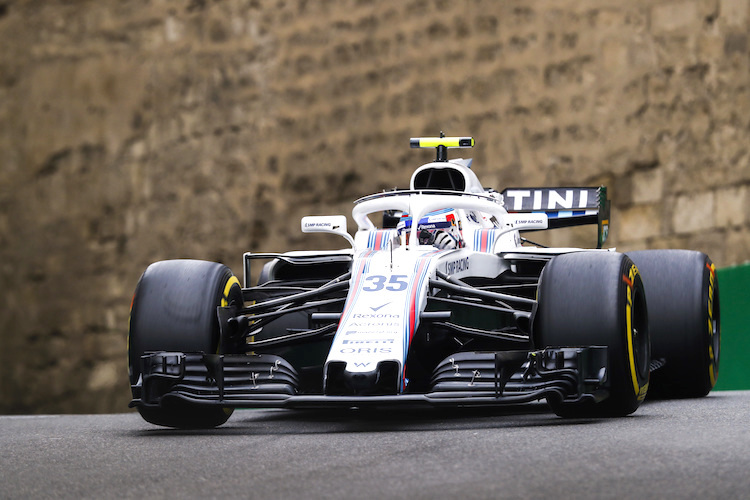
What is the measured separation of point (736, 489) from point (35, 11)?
18.9m

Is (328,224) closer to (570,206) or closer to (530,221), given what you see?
(530,221)

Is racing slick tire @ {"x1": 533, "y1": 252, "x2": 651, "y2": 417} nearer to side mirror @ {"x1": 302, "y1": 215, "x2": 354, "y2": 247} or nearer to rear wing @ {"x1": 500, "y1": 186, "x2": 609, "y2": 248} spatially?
side mirror @ {"x1": 302, "y1": 215, "x2": 354, "y2": 247}

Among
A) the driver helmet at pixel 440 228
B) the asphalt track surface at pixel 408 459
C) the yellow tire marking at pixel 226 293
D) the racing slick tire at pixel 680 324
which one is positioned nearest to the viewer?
the asphalt track surface at pixel 408 459

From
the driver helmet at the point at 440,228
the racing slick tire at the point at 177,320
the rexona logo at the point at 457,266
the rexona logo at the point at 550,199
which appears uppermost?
the rexona logo at the point at 550,199

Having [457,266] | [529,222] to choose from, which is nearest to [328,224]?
[457,266]

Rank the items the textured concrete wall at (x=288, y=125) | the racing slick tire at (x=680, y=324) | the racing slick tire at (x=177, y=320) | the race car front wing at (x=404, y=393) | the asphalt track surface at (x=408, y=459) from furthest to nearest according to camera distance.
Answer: the textured concrete wall at (x=288, y=125)
the racing slick tire at (x=680, y=324)
the racing slick tire at (x=177, y=320)
the race car front wing at (x=404, y=393)
the asphalt track surface at (x=408, y=459)

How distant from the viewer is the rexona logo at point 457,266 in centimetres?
697

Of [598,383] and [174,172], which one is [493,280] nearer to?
[598,383]

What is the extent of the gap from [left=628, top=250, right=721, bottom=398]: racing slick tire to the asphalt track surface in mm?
1288

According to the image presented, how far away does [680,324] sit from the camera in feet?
25.3

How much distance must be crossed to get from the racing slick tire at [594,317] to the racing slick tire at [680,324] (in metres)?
1.66

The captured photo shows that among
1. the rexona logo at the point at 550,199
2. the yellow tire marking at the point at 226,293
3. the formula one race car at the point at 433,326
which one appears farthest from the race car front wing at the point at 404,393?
the rexona logo at the point at 550,199

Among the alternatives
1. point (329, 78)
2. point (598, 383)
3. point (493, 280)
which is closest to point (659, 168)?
point (329, 78)

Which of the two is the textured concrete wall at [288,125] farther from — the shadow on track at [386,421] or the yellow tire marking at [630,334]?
the yellow tire marking at [630,334]
